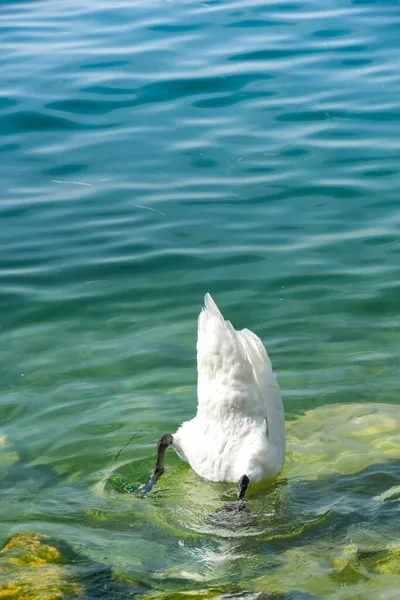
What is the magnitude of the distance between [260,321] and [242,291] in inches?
26.6

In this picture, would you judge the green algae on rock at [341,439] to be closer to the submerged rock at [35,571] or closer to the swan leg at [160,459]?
the swan leg at [160,459]

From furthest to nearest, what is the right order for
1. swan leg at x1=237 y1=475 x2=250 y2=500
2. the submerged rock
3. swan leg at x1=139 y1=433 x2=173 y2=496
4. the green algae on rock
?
1. the green algae on rock
2. swan leg at x1=139 y1=433 x2=173 y2=496
3. swan leg at x1=237 y1=475 x2=250 y2=500
4. the submerged rock

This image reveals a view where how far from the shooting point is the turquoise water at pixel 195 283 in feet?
15.7

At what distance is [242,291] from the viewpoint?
8336 millimetres

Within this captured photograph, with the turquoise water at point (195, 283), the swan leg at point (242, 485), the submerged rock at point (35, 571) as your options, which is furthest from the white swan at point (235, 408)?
the submerged rock at point (35, 571)

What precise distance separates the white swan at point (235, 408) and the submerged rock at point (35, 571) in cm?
101

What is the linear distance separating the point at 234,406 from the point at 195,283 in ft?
11.6

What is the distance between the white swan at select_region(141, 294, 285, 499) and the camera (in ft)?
16.5

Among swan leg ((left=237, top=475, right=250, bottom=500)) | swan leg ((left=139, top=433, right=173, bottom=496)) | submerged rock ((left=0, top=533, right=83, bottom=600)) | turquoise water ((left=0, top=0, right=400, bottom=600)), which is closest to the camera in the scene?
submerged rock ((left=0, top=533, right=83, bottom=600))

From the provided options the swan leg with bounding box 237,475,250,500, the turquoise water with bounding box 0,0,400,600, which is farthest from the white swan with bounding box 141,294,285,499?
the turquoise water with bounding box 0,0,400,600

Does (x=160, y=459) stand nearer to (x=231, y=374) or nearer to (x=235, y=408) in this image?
(x=235, y=408)

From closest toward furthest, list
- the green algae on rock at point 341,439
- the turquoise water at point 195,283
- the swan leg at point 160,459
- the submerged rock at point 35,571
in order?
the submerged rock at point 35,571, the turquoise water at point 195,283, the swan leg at point 160,459, the green algae on rock at point 341,439

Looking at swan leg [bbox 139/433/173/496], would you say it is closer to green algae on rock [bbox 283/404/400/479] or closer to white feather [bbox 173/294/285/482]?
white feather [bbox 173/294/285/482]

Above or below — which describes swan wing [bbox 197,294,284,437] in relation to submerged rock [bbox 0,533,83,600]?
above
